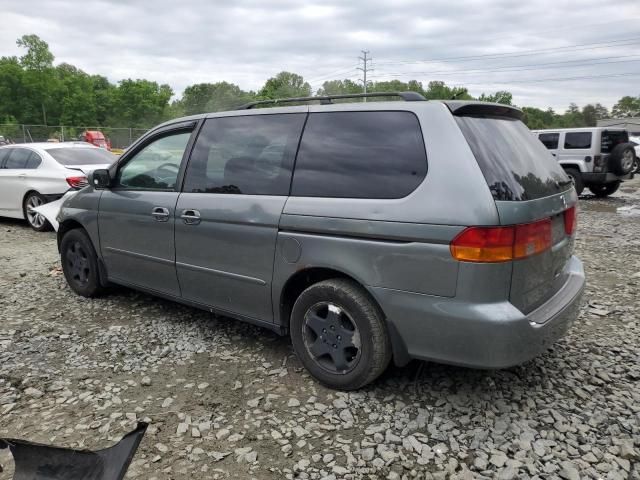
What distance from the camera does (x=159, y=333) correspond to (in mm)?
4020

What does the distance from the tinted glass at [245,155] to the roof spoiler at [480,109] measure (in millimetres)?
1003

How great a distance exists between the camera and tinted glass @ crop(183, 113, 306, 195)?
10.7 ft

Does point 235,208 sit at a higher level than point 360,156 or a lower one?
lower

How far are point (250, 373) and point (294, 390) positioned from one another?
1.30 ft

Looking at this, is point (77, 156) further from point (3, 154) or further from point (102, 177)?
point (102, 177)

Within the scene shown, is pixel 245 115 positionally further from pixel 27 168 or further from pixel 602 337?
pixel 27 168

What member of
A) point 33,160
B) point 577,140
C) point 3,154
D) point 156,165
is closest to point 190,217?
point 156,165

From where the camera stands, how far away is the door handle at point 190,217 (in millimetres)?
3574

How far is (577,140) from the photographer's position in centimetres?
1341

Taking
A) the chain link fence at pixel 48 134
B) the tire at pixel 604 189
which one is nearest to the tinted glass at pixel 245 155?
the tire at pixel 604 189

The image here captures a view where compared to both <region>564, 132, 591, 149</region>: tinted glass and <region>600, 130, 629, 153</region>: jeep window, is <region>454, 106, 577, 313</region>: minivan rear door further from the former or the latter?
<region>600, 130, 629, 153</region>: jeep window

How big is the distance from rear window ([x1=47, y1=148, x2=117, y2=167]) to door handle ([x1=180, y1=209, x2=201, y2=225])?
5907 mm

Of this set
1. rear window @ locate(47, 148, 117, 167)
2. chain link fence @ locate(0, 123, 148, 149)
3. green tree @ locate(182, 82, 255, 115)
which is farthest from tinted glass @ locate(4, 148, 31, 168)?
green tree @ locate(182, 82, 255, 115)

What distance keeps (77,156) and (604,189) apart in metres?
13.5
